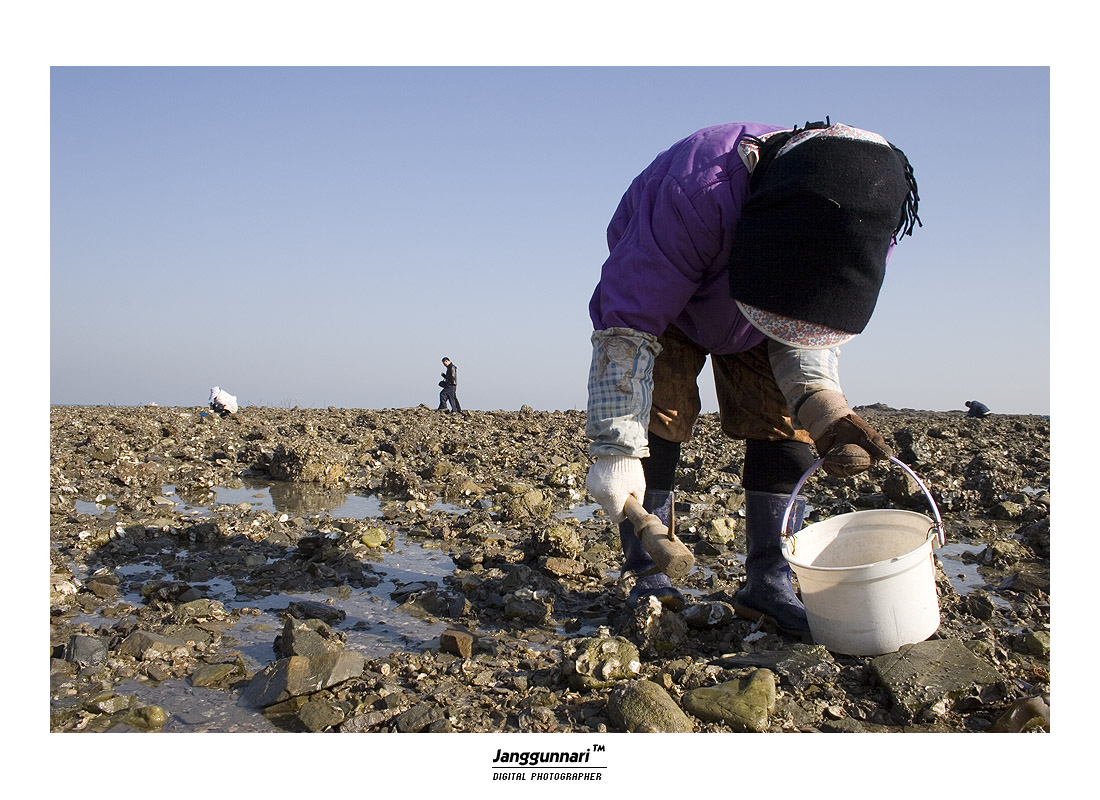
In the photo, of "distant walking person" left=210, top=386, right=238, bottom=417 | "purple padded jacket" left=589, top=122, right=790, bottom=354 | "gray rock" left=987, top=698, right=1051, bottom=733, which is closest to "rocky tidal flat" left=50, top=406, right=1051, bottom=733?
"gray rock" left=987, top=698, right=1051, bottom=733

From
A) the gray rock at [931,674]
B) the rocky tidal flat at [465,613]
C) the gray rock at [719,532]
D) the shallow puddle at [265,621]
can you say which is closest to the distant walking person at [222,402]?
the rocky tidal flat at [465,613]

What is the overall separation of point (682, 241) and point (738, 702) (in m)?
1.35

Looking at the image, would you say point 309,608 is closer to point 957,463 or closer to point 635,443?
point 635,443

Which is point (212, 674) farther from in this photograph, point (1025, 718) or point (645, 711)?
point (1025, 718)

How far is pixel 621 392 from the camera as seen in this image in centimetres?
260

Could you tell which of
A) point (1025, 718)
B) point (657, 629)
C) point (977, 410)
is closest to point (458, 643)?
point (657, 629)

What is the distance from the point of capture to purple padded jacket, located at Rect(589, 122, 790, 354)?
8.43 ft

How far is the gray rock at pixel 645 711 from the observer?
208cm

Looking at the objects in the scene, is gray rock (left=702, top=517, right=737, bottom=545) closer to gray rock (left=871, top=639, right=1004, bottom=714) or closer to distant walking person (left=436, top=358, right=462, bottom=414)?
gray rock (left=871, top=639, right=1004, bottom=714)

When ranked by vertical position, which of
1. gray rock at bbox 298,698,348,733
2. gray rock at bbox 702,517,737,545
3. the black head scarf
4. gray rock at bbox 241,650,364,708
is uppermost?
the black head scarf

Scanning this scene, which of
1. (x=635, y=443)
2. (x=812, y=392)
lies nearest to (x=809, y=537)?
(x=812, y=392)

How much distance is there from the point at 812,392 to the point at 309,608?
6.30 ft

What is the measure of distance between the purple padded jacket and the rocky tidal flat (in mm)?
983
